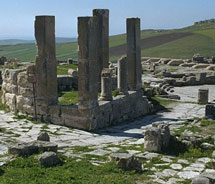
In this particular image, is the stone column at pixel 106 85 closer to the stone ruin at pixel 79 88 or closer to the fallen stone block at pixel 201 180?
the stone ruin at pixel 79 88

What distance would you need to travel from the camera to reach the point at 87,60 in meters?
14.0

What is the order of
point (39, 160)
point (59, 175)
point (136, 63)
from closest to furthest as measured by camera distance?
point (59, 175)
point (39, 160)
point (136, 63)

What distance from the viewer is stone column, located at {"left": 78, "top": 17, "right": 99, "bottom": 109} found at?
13867 millimetres

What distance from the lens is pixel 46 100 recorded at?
14.9 m

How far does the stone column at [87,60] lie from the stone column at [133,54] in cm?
398

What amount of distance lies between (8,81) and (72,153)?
7485 millimetres

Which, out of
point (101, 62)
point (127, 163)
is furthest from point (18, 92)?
point (127, 163)

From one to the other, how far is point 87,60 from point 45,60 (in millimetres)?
1709

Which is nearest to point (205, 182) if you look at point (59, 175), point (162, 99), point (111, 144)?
point (59, 175)

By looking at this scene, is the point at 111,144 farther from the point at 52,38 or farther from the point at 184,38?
the point at 184,38

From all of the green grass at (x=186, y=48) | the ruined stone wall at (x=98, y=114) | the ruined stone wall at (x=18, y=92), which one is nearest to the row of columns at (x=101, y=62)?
the ruined stone wall at (x=98, y=114)

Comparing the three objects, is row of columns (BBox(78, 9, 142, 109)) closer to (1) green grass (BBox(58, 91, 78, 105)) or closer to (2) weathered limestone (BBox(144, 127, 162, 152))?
(1) green grass (BBox(58, 91, 78, 105))

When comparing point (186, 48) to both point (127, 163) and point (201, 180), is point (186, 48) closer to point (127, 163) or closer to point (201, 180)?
point (127, 163)

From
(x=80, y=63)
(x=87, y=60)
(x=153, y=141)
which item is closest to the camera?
(x=153, y=141)
